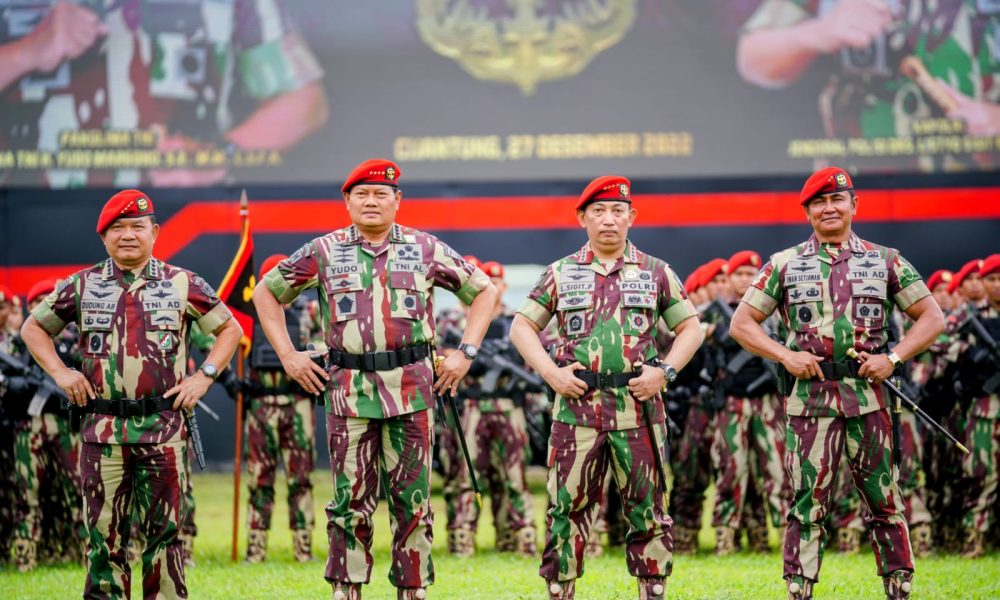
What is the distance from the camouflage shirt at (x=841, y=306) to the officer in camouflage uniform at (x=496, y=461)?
12.1 feet

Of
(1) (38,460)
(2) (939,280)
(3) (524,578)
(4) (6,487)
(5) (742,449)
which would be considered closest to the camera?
(3) (524,578)

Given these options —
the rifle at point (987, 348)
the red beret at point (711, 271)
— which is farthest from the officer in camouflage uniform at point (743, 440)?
the rifle at point (987, 348)

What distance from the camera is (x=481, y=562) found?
31.9 ft

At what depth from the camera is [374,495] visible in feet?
20.5

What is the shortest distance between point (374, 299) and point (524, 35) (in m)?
8.00

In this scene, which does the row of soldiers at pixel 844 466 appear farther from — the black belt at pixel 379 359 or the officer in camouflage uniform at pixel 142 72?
the officer in camouflage uniform at pixel 142 72

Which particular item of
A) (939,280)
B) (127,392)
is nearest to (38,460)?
(127,392)

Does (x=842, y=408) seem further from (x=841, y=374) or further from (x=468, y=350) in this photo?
(x=468, y=350)

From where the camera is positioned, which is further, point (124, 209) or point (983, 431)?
point (983, 431)

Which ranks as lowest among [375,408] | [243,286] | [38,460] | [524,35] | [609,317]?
[38,460]

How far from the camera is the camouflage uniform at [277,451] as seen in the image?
9867 mm

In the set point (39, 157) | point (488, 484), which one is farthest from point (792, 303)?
point (39, 157)

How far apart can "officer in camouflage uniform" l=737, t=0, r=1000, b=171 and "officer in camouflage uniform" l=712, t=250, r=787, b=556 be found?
4.49 m

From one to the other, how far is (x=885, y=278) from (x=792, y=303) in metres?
0.48
